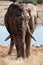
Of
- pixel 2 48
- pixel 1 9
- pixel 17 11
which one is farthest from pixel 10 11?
pixel 1 9

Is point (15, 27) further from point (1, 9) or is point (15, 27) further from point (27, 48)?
point (1, 9)

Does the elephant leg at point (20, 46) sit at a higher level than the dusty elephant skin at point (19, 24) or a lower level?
lower

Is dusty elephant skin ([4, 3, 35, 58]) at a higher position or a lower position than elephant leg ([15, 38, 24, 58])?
higher

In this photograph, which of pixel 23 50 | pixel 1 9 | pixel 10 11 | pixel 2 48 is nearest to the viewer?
pixel 23 50

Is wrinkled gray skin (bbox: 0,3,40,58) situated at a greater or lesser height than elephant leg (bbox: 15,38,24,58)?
greater

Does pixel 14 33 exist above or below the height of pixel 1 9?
above

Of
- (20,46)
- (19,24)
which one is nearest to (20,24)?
(19,24)

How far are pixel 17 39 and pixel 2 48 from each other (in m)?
5.80

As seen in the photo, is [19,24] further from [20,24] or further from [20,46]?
[20,46]

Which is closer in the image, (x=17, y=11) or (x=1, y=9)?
Answer: (x=17, y=11)

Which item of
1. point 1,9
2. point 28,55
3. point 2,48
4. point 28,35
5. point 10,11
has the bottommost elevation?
point 1,9

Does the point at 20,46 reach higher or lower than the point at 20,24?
lower

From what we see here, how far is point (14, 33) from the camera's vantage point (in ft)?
39.6

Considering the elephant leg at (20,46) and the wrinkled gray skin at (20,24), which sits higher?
the wrinkled gray skin at (20,24)
